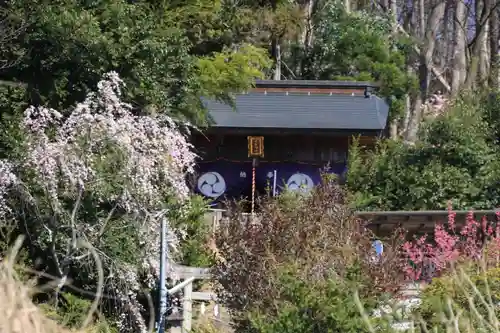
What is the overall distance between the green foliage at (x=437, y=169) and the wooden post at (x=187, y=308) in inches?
238

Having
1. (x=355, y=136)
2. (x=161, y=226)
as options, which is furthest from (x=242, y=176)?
(x=161, y=226)

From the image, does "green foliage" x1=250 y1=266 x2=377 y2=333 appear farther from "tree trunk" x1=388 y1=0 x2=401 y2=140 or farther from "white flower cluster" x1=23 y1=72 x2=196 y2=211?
"tree trunk" x1=388 y1=0 x2=401 y2=140

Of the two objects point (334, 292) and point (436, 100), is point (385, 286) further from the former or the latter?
point (436, 100)

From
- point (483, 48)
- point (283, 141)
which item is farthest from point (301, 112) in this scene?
point (483, 48)

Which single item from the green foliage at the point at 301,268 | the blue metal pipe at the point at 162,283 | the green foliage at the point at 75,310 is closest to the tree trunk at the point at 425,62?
the blue metal pipe at the point at 162,283

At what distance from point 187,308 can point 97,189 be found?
1548mm

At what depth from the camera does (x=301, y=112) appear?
17016 mm

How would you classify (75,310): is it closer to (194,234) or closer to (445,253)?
(194,234)

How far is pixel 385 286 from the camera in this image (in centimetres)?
721

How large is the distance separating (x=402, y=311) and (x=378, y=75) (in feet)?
44.3

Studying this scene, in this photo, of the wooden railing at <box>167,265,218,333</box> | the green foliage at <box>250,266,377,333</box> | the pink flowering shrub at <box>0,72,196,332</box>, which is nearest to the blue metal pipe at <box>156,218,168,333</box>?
the wooden railing at <box>167,265,218,333</box>

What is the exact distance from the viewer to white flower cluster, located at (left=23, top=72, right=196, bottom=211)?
8977 mm

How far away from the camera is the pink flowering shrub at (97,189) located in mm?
9000

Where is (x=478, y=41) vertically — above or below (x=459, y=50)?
above
